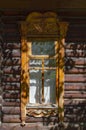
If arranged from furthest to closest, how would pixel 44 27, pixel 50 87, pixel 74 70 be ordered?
pixel 50 87 → pixel 74 70 → pixel 44 27

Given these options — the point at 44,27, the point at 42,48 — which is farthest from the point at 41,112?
the point at 44,27

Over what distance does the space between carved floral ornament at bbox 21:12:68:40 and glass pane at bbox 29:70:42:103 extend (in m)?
0.79

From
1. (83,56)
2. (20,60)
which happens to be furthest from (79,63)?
(20,60)

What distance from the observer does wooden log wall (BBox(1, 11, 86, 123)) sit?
15336 mm

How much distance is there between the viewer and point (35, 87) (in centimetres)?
1552

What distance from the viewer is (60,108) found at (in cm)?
1536

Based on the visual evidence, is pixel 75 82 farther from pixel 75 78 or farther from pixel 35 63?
pixel 35 63

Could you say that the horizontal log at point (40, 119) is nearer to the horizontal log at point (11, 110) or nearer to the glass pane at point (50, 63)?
the horizontal log at point (11, 110)

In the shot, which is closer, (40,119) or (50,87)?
(40,119)

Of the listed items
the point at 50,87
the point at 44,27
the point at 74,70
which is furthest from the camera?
the point at 50,87

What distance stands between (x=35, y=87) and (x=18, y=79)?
0.42 metres

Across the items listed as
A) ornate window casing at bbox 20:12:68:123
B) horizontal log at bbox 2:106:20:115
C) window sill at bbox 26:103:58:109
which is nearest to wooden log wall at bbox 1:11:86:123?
horizontal log at bbox 2:106:20:115

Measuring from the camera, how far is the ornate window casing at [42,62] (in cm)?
1530

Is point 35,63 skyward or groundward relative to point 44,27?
groundward
